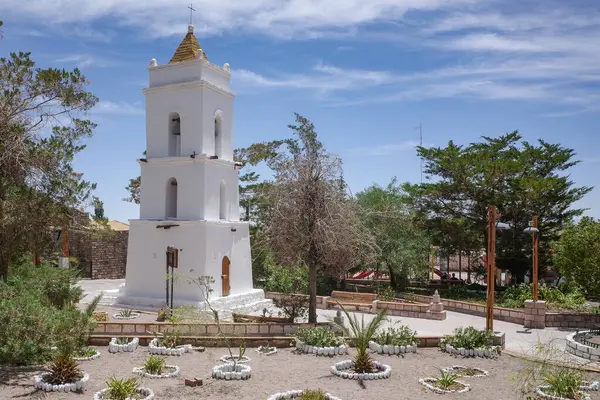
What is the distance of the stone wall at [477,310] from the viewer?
67.2 ft

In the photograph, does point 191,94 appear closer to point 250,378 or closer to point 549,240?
point 250,378

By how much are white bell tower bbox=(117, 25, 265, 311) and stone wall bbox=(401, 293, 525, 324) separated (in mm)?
7474

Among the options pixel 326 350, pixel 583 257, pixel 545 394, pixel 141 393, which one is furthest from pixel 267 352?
pixel 583 257

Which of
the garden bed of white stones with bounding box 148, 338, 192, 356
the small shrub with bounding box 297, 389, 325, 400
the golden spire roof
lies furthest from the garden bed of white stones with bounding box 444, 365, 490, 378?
the golden spire roof

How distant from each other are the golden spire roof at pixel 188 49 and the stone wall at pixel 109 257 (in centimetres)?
1729

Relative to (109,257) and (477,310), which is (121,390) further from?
(109,257)

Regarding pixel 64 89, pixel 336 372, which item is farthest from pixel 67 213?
pixel 336 372

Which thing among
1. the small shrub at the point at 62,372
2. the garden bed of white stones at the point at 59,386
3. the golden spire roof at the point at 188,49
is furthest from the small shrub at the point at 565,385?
the golden spire roof at the point at 188,49

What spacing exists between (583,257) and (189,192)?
49.6 ft

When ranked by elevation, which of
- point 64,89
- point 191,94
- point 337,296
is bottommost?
point 337,296

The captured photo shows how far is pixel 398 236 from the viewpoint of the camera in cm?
2794

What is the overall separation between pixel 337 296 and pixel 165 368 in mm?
13841

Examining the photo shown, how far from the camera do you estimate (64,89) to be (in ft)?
48.6

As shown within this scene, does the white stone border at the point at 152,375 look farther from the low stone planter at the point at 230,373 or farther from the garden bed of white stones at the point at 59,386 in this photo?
the garden bed of white stones at the point at 59,386
